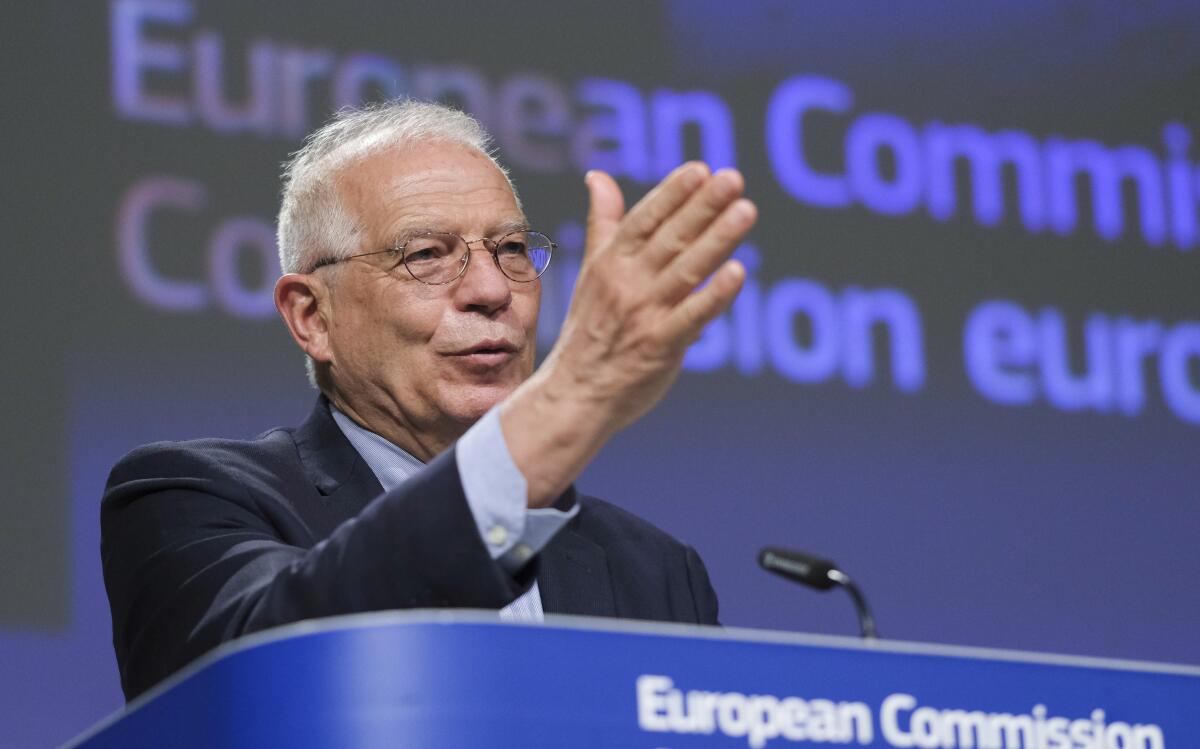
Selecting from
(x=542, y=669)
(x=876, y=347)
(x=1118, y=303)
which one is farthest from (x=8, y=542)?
(x=1118, y=303)

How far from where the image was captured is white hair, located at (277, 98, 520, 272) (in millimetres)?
2574

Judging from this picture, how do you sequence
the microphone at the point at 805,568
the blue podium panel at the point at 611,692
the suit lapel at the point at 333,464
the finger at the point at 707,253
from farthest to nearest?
the suit lapel at the point at 333,464 → the microphone at the point at 805,568 → the finger at the point at 707,253 → the blue podium panel at the point at 611,692

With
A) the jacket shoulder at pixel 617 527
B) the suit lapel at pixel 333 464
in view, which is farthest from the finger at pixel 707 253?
the jacket shoulder at pixel 617 527

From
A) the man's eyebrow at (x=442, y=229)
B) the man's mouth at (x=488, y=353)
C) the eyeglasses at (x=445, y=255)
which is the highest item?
the man's eyebrow at (x=442, y=229)

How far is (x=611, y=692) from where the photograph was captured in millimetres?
1200

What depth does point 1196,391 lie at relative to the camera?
463cm

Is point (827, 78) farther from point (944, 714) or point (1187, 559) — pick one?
point (944, 714)

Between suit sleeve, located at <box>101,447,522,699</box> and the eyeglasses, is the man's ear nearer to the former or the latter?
the eyeglasses

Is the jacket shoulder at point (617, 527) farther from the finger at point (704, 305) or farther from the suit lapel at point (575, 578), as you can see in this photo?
the finger at point (704, 305)

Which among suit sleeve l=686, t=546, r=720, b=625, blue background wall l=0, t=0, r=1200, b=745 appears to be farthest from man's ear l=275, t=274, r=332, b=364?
blue background wall l=0, t=0, r=1200, b=745

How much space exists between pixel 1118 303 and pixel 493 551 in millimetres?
3511

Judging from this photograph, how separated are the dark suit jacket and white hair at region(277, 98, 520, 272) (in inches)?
9.9

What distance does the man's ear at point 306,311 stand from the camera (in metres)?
2.63

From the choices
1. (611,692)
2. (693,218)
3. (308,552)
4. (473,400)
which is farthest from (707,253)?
(473,400)
